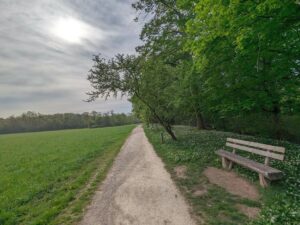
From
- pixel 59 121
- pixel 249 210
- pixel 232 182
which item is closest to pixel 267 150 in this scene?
pixel 232 182

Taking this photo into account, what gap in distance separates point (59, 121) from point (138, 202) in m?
116

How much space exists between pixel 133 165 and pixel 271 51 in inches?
345

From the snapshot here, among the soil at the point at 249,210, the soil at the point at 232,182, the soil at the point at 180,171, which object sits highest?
the soil at the point at 180,171

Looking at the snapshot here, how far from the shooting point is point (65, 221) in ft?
17.5

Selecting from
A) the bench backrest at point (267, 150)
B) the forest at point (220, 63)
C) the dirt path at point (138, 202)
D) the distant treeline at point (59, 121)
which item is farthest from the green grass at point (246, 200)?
the distant treeline at point (59, 121)

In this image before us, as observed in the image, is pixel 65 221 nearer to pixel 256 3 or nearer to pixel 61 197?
pixel 61 197

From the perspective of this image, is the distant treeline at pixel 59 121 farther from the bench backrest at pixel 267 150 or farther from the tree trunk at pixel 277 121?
the bench backrest at pixel 267 150

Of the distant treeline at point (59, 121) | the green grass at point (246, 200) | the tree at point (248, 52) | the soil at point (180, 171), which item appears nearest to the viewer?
the green grass at point (246, 200)

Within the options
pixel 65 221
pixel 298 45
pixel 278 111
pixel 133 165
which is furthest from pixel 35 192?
pixel 278 111

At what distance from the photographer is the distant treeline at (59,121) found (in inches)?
4232

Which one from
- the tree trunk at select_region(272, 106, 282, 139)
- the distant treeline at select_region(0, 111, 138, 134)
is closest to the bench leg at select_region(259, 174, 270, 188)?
the tree trunk at select_region(272, 106, 282, 139)

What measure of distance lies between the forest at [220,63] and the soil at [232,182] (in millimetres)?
4591

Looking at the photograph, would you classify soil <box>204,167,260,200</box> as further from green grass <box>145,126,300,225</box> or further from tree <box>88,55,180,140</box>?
tree <box>88,55,180,140</box>

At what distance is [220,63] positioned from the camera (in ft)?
40.5
